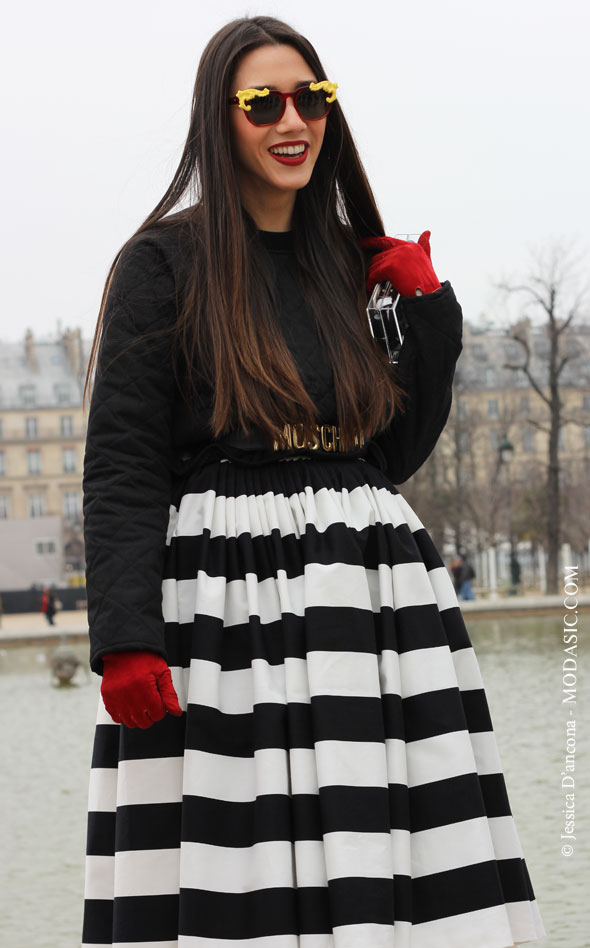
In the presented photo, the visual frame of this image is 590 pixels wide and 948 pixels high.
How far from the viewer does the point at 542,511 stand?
3991cm

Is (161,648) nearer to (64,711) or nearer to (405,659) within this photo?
(405,659)

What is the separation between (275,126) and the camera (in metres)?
2.17

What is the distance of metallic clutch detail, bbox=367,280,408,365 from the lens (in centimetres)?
223

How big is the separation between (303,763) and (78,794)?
234 inches

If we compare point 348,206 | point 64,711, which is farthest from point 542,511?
point 348,206

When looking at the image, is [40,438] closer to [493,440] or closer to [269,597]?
[493,440]

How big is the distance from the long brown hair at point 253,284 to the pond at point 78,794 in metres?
2.47

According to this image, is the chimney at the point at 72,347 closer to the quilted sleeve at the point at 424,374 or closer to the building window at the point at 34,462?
the building window at the point at 34,462

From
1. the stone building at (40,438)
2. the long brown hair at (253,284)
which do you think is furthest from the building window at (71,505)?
the long brown hair at (253,284)

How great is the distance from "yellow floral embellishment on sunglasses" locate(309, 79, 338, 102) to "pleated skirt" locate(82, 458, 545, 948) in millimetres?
656

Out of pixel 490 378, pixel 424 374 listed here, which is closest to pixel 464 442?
pixel 490 378

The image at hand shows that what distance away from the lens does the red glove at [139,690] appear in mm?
1840

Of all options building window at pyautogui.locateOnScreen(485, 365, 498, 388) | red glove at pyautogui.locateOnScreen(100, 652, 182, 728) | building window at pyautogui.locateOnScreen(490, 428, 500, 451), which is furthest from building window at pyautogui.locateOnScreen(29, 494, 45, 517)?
A: red glove at pyautogui.locateOnScreen(100, 652, 182, 728)

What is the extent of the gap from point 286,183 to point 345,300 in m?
0.22
